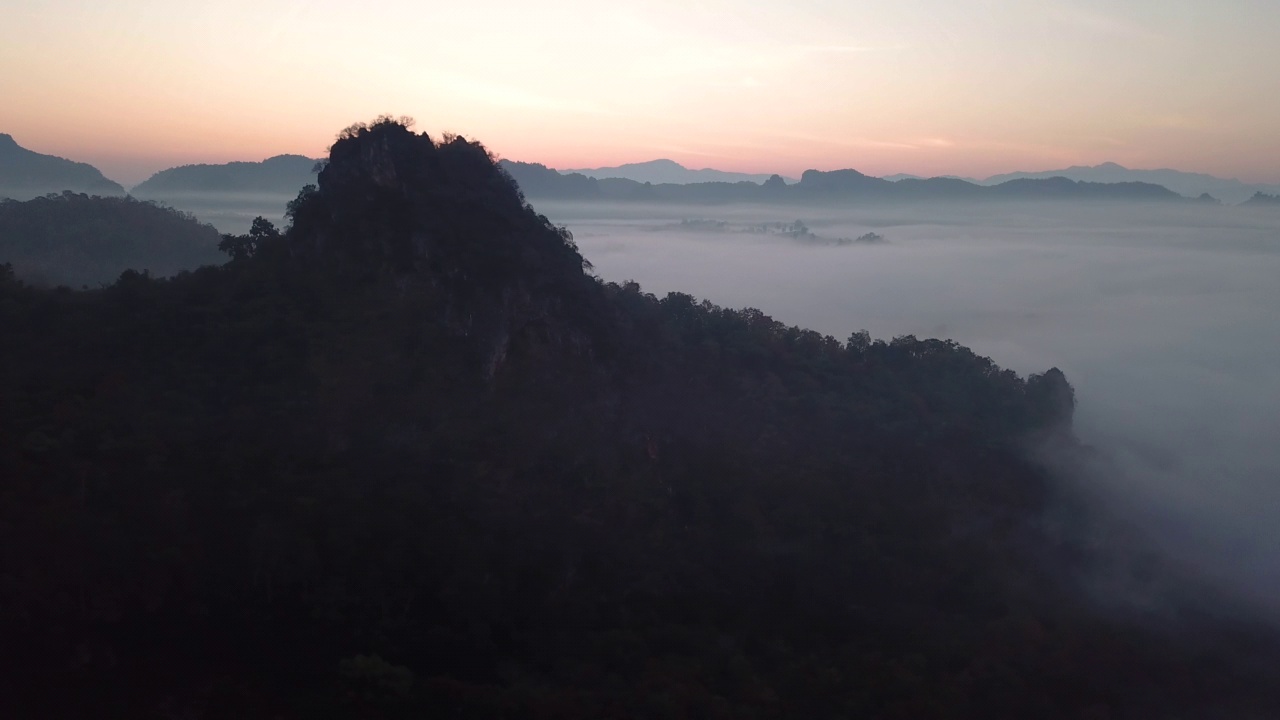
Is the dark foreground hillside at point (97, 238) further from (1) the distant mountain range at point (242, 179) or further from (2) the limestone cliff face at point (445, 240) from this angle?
(1) the distant mountain range at point (242, 179)

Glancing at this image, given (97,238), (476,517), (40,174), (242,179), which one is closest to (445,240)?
(476,517)

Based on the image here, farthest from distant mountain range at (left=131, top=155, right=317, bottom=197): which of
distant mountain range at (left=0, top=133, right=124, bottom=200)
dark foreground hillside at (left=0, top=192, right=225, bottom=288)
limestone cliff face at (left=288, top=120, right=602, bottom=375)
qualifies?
limestone cliff face at (left=288, top=120, right=602, bottom=375)

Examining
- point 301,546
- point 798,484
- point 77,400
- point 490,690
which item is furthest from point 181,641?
point 798,484

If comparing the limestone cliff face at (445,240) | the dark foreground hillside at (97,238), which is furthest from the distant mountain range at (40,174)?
the limestone cliff face at (445,240)

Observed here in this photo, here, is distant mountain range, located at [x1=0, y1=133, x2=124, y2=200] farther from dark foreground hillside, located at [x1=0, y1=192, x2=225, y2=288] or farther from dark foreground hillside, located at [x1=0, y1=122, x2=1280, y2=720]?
dark foreground hillside, located at [x1=0, y1=122, x2=1280, y2=720]

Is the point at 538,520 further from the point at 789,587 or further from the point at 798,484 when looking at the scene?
the point at 798,484
